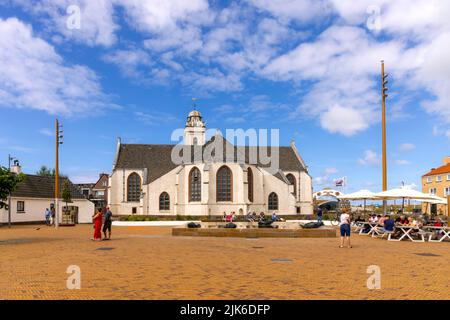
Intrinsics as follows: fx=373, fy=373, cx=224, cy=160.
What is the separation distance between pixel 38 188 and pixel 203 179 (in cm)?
1973

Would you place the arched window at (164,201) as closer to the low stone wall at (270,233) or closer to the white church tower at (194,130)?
the white church tower at (194,130)

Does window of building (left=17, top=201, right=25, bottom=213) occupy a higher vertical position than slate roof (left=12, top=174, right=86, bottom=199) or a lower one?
lower

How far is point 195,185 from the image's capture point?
4759 centimetres

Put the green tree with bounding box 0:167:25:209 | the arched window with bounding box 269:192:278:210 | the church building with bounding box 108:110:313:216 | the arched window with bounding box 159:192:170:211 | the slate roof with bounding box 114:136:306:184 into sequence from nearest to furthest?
the green tree with bounding box 0:167:25:209 < the church building with bounding box 108:110:313:216 < the arched window with bounding box 159:192:170:211 < the arched window with bounding box 269:192:278:210 < the slate roof with bounding box 114:136:306:184

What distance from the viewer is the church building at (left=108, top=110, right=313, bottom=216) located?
153 feet

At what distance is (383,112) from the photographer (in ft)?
80.7

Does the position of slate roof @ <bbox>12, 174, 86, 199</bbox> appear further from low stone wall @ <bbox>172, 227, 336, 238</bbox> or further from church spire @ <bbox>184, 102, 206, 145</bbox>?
low stone wall @ <bbox>172, 227, 336, 238</bbox>

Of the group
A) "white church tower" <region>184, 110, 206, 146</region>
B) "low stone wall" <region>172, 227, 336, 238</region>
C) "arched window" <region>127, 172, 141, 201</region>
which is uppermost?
"white church tower" <region>184, 110, 206, 146</region>

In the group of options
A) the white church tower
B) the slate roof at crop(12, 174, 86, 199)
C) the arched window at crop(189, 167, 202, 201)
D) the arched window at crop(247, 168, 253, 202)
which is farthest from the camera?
the white church tower

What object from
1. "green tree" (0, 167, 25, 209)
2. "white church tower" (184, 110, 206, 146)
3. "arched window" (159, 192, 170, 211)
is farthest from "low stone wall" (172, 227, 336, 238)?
"white church tower" (184, 110, 206, 146)

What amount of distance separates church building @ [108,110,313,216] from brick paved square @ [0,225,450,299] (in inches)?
1225
